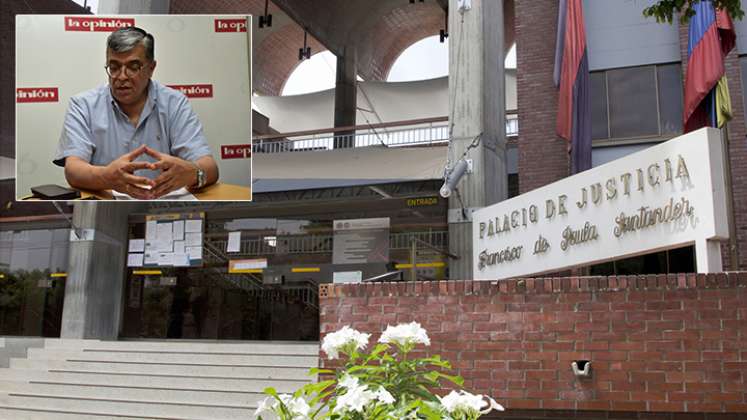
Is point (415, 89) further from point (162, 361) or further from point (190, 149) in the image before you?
point (162, 361)

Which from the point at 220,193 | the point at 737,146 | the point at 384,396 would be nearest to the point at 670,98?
the point at 737,146

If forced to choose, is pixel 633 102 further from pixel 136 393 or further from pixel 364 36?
pixel 364 36

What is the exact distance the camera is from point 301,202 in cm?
1470

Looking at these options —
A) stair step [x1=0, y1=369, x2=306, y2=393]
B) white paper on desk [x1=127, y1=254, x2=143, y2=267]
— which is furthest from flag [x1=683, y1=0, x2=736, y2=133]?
white paper on desk [x1=127, y1=254, x2=143, y2=267]

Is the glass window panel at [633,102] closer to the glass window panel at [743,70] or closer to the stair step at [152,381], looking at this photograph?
the glass window panel at [743,70]

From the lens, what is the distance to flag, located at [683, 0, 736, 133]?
40.1 ft

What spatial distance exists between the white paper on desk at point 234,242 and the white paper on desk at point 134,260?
6.07ft

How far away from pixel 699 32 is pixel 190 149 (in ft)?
29.1

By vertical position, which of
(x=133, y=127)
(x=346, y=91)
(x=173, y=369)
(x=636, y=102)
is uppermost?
(x=346, y=91)

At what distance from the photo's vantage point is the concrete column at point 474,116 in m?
12.5

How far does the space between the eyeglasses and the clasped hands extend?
134 centimetres

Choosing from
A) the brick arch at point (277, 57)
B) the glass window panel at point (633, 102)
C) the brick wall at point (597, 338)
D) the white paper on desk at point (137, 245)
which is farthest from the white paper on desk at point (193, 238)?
the brick arch at point (277, 57)

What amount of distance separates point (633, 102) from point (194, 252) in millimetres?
8919

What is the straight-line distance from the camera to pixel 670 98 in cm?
1384
